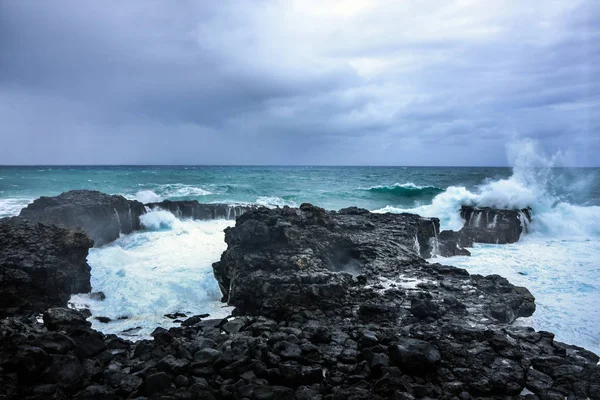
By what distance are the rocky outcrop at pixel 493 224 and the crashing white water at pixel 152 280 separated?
12.5m

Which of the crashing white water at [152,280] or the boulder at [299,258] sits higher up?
the boulder at [299,258]

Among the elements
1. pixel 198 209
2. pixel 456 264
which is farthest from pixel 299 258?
pixel 198 209

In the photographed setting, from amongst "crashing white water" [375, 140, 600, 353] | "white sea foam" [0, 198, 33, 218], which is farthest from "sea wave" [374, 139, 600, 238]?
"white sea foam" [0, 198, 33, 218]

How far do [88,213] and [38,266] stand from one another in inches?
277

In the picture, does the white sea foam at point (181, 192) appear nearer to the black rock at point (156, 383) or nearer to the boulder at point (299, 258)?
the boulder at point (299, 258)

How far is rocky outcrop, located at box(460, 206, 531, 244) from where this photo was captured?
1917 centimetres

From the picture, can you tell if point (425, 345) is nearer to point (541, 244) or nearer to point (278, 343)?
point (278, 343)

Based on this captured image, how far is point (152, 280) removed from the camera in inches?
492

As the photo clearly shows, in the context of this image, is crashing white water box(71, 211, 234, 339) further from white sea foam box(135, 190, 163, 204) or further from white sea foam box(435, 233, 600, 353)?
white sea foam box(135, 190, 163, 204)

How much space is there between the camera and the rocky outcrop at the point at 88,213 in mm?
15367

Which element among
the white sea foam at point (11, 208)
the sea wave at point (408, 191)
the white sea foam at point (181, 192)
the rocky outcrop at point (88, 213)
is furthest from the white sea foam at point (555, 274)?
the white sea foam at point (181, 192)

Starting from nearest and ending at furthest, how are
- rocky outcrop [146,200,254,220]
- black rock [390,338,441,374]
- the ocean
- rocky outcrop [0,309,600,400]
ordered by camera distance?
1. rocky outcrop [0,309,600,400]
2. black rock [390,338,441,374]
3. the ocean
4. rocky outcrop [146,200,254,220]

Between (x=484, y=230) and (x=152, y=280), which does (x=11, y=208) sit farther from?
(x=484, y=230)

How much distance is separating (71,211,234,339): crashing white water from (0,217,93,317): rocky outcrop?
75 centimetres
